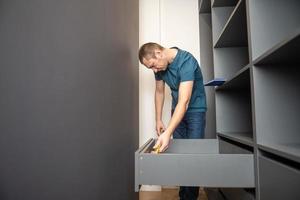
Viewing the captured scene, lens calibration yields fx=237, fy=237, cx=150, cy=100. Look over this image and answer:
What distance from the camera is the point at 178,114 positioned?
3.89 feet

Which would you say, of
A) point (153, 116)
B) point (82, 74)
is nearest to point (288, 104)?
point (82, 74)

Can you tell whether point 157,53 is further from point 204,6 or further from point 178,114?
point 204,6

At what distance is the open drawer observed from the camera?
0.71 metres

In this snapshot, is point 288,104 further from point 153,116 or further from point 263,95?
point 153,116

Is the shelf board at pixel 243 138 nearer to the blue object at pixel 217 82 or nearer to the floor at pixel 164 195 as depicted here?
the blue object at pixel 217 82

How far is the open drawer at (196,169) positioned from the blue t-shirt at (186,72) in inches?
27.3

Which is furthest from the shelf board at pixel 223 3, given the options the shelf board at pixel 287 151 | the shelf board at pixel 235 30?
the shelf board at pixel 287 151

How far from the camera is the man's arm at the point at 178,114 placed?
1030mm

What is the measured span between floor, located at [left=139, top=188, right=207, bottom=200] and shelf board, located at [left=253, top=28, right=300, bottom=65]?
4.79 feet

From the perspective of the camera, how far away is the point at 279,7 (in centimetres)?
75

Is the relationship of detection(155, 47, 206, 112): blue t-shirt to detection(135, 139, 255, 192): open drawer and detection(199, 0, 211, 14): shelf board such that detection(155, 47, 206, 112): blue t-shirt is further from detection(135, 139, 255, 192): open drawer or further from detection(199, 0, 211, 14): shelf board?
detection(199, 0, 211, 14): shelf board

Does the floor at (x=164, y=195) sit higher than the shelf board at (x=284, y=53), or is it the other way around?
the shelf board at (x=284, y=53)

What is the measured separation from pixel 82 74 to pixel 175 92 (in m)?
0.89

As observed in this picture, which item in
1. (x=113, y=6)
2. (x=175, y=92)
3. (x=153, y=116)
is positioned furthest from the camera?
(x=153, y=116)
